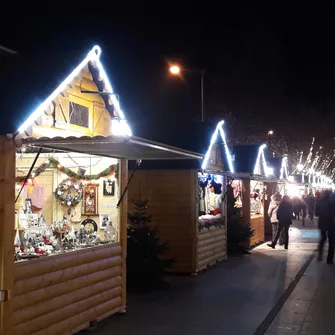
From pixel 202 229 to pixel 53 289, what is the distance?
7.27 metres

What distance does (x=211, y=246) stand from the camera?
14.6 m

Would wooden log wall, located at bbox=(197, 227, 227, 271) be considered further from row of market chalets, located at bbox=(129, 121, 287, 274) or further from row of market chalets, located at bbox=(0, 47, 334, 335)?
row of market chalets, located at bbox=(0, 47, 334, 335)

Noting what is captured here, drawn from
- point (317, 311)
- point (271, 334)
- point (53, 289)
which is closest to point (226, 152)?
point (317, 311)

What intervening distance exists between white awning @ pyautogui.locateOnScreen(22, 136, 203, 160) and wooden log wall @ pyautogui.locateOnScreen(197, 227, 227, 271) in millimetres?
5266

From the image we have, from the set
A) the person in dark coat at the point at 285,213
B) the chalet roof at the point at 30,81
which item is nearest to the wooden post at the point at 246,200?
the person in dark coat at the point at 285,213

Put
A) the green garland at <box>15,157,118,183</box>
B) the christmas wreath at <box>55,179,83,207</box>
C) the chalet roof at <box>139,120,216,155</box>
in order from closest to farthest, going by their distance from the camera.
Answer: the green garland at <box>15,157,118,183</box>
the christmas wreath at <box>55,179,83,207</box>
the chalet roof at <box>139,120,216,155</box>

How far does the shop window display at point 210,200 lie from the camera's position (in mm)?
14312

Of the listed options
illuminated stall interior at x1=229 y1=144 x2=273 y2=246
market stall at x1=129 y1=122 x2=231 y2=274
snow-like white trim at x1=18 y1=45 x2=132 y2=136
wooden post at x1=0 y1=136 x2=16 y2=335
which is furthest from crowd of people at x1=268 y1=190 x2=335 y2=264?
wooden post at x1=0 y1=136 x2=16 y2=335

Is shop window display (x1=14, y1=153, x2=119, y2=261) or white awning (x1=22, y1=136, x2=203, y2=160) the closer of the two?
white awning (x1=22, y1=136, x2=203, y2=160)

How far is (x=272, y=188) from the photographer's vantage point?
2467 cm

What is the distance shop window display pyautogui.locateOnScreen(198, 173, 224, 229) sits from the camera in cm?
1431

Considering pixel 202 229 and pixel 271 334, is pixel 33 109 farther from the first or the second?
pixel 202 229

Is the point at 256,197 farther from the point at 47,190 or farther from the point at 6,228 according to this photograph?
the point at 6,228

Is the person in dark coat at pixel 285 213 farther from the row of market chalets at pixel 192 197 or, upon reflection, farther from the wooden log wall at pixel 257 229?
the row of market chalets at pixel 192 197
